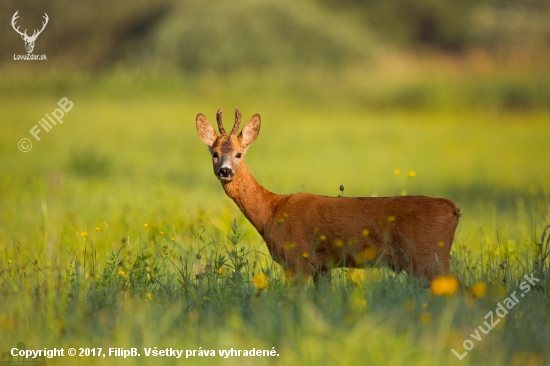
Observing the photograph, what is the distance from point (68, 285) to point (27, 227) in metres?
3.45

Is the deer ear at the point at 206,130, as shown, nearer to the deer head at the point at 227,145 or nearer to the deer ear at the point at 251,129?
the deer head at the point at 227,145

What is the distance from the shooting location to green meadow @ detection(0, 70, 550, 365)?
446cm

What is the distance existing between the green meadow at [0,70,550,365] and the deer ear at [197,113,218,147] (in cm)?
73

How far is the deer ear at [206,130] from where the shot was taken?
6.82 metres

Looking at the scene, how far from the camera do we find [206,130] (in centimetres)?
684

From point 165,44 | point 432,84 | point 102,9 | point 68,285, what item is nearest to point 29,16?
point 165,44

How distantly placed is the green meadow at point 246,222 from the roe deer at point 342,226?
193 mm

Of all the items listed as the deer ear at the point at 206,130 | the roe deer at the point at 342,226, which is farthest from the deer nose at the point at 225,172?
the deer ear at the point at 206,130

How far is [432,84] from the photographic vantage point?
23953 mm

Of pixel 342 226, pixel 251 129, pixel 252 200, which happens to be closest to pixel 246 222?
pixel 251 129

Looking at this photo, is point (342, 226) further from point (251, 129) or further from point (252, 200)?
point (251, 129)

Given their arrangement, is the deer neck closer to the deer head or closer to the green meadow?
the deer head

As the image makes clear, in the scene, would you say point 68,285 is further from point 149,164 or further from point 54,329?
point 149,164

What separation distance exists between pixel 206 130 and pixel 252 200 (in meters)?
0.76
